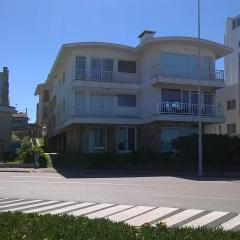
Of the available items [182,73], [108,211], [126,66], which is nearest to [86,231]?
[108,211]

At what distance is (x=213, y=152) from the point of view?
33.8 meters

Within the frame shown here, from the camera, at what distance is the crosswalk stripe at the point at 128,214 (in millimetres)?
11161

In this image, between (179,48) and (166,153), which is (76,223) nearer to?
(166,153)

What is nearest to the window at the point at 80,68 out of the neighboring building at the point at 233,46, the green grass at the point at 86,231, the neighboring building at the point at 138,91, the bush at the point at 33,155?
the neighboring building at the point at 138,91

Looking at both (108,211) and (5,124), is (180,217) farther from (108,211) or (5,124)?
(5,124)

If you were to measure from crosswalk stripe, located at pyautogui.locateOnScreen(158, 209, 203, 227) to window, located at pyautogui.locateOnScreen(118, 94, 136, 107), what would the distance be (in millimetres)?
27988

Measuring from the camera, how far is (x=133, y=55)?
4153 cm

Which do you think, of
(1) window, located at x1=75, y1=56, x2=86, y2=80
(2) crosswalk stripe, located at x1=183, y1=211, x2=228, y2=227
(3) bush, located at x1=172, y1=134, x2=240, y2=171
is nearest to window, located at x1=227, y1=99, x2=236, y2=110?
(3) bush, located at x1=172, y1=134, x2=240, y2=171

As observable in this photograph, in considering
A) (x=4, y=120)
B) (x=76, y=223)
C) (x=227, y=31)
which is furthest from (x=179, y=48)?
(x=76, y=223)

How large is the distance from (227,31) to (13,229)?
59.1 metres

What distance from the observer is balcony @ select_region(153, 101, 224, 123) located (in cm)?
3706

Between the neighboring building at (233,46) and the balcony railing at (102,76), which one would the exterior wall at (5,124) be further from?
the neighboring building at (233,46)

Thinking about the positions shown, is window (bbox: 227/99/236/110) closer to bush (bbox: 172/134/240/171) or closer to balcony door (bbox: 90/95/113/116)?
balcony door (bbox: 90/95/113/116)

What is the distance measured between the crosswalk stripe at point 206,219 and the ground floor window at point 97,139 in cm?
2899
